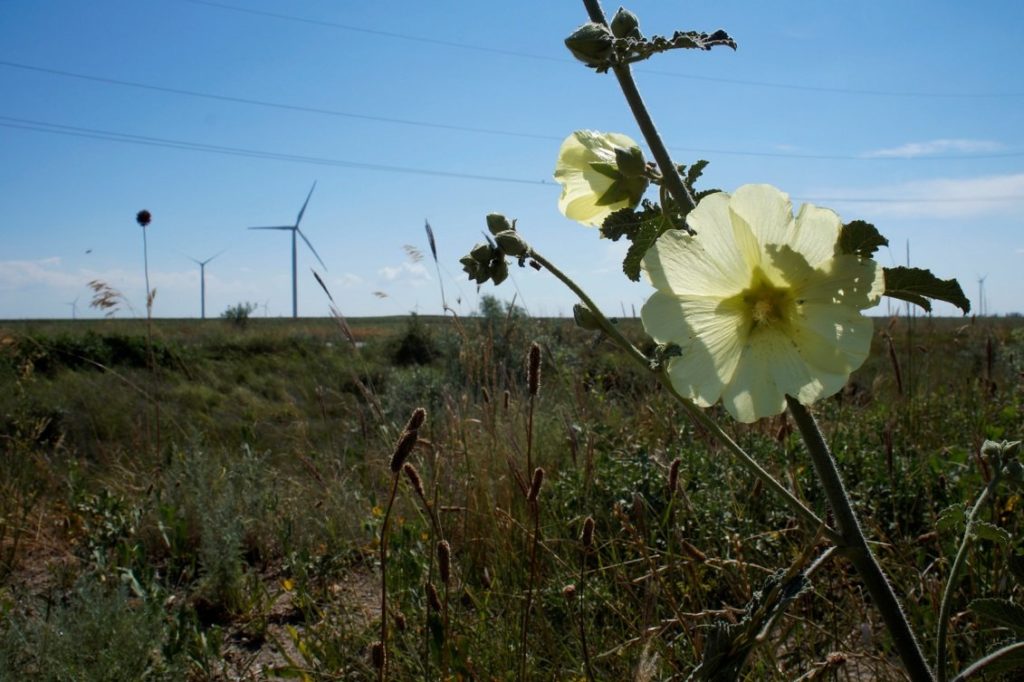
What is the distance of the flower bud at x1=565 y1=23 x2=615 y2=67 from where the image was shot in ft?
2.63

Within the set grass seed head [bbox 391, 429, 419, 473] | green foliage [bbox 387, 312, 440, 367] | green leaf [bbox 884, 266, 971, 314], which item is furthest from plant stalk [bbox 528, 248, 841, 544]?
green foliage [bbox 387, 312, 440, 367]

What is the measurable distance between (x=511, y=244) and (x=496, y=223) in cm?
8

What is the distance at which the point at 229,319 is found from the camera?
65.0ft

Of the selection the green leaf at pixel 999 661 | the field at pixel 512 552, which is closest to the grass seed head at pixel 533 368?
the field at pixel 512 552

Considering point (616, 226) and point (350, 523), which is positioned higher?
point (616, 226)

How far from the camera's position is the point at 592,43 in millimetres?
802

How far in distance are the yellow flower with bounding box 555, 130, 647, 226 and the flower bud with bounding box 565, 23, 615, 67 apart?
0.34ft

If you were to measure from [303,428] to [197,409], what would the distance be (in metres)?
4.38

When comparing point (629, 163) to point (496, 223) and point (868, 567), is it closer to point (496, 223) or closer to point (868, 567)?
point (496, 223)

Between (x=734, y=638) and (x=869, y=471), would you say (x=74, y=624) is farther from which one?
(x=869, y=471)

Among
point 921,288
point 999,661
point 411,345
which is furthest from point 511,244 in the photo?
point 411,345

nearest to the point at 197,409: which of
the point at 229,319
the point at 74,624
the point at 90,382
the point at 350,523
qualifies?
the point at 90,382

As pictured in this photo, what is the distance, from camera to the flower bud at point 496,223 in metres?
0.96

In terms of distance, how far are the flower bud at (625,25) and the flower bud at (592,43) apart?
43mm
